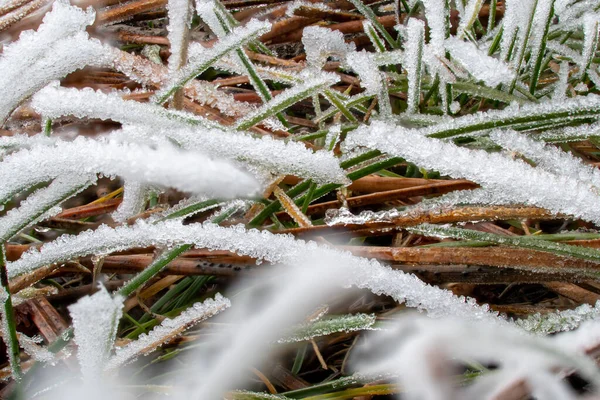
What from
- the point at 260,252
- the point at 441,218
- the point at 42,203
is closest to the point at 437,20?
the point at 441,218

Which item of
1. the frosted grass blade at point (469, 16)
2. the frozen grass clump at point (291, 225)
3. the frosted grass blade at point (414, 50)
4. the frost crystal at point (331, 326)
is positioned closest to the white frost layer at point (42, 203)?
the frozen grass clump at point (291, 225)

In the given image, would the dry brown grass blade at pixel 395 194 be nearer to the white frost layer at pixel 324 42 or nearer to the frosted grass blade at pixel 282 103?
the frosted grass blade at pixel 282 103

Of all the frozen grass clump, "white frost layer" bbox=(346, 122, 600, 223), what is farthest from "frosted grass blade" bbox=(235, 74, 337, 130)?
"white frost layer" bbox=(346, 122, 600, 223)

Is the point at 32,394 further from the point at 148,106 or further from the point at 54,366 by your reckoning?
the point at 148,106

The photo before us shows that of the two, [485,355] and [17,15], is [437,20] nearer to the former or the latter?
[485,355]

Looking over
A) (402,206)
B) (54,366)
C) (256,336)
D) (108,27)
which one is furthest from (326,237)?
(108,27)

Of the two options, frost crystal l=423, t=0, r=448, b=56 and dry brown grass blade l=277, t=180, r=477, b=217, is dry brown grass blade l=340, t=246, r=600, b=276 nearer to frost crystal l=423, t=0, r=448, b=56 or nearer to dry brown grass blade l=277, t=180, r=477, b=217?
dry brown grass blade l=277, t=180, r=477, b=217
